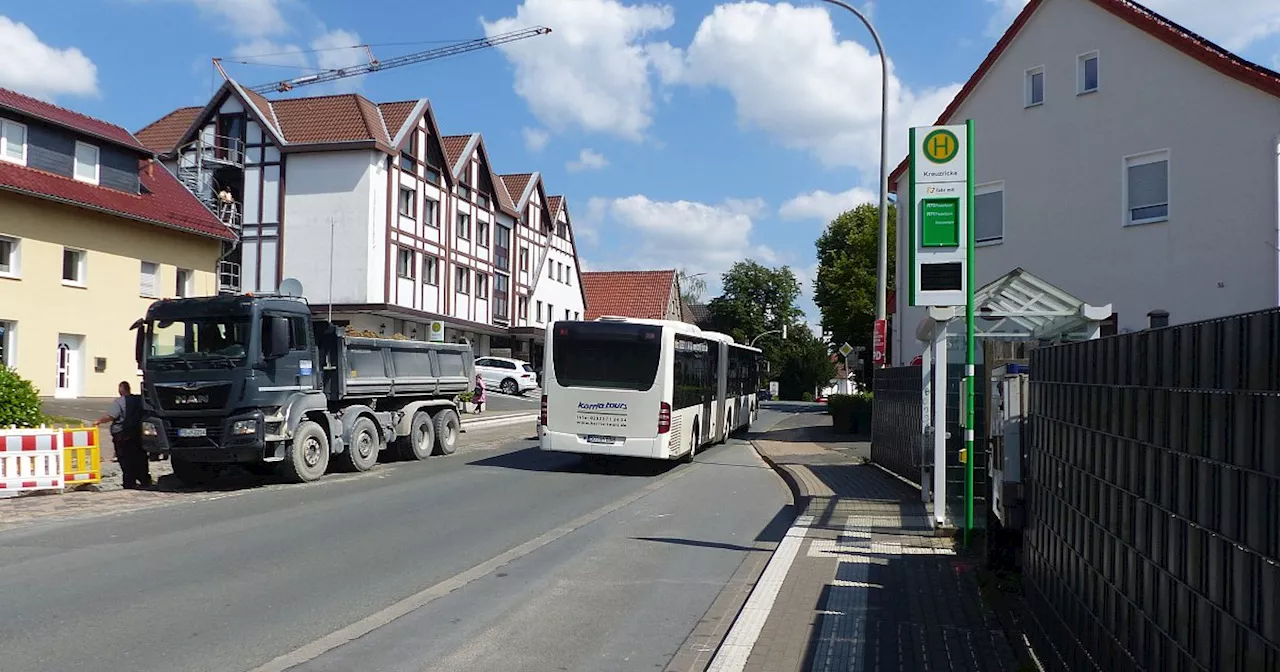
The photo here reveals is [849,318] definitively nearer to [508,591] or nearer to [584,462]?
[584,462]

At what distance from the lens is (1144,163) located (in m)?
20.3

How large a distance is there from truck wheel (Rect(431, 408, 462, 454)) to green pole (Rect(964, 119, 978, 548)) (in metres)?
12.6

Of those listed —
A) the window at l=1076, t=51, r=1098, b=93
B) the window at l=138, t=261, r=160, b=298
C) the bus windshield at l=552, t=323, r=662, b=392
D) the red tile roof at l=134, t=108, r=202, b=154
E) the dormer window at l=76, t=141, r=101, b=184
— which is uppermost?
the red tile roof at l=134, t=108, r=202, b=154

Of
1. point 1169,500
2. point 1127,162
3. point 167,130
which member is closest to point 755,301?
point 167,130

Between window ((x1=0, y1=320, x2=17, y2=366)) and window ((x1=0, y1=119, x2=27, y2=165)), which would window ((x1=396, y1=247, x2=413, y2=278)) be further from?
window ((x1=0, y1=320, x2=17, y2=366))

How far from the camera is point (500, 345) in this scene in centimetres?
5709

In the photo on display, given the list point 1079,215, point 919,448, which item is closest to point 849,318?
point 1079,215

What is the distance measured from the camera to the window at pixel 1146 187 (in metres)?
19.9

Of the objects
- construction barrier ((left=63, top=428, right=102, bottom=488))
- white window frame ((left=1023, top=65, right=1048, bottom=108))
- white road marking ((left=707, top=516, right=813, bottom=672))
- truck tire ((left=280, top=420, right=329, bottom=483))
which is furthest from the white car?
white road marking ((left=707, top=516, right=813, bottom=672))

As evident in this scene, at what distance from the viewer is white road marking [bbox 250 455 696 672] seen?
602cm

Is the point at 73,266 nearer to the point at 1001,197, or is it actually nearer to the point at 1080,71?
the point at 1001,197

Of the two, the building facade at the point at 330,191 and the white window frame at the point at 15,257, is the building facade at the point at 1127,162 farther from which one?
the building facade at the point at 330,191

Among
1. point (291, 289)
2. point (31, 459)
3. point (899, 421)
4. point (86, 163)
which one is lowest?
point (31, 459)

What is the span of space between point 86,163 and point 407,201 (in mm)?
16108
